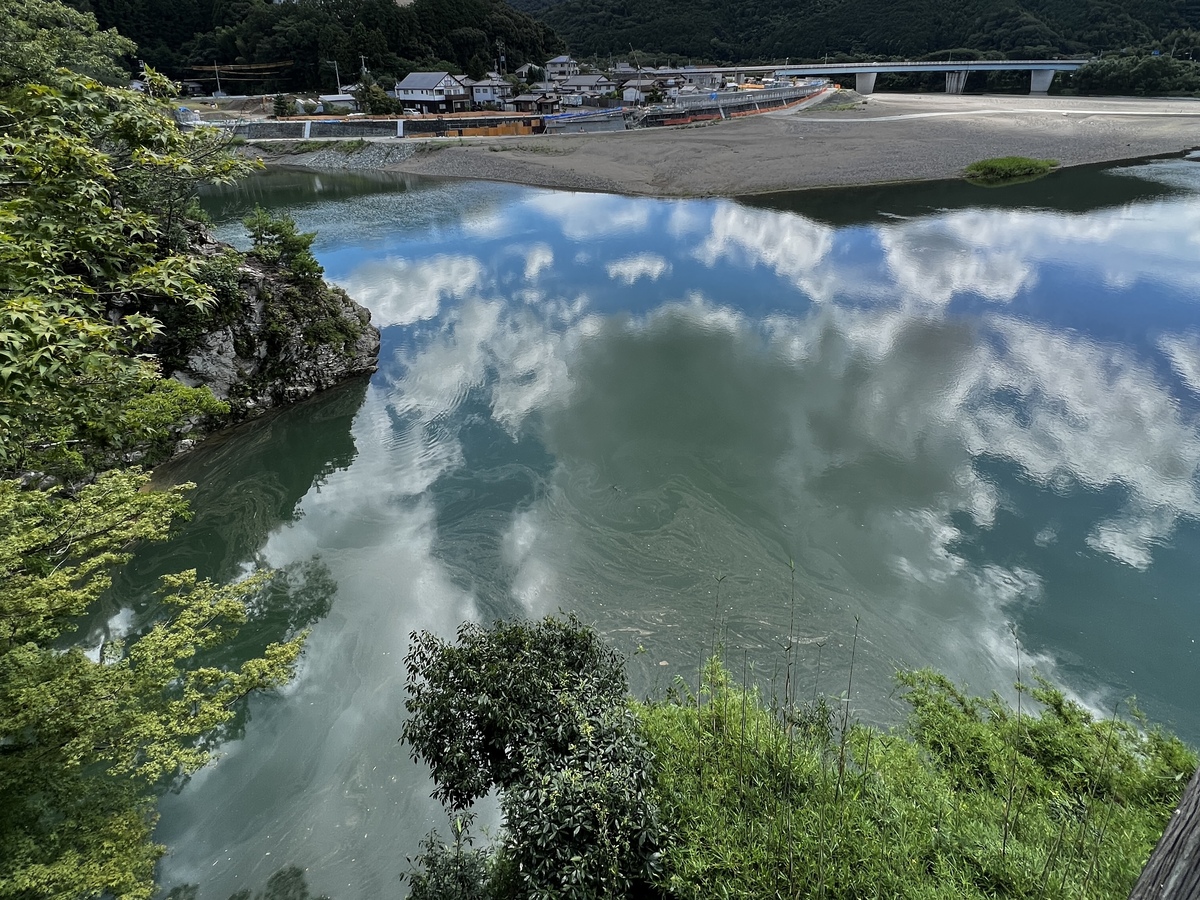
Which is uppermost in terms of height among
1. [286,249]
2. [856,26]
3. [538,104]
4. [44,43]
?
[856,26]

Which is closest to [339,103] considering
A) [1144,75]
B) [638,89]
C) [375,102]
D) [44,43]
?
[375,102]

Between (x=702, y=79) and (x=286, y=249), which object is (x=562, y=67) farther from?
(x=286, y=249)

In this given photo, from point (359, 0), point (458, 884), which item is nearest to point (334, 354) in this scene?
point (458, 884)

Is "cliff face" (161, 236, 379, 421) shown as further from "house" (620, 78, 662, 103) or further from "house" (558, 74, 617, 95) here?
"house" (558, 74, 617, 95)

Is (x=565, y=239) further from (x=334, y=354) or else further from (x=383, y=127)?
(x=383, y=127)

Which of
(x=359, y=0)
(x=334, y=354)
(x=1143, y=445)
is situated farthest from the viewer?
(x=359, y=0)

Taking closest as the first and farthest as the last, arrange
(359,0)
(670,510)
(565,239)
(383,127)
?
(670,510), (565,239), (383,127), (359,0)
